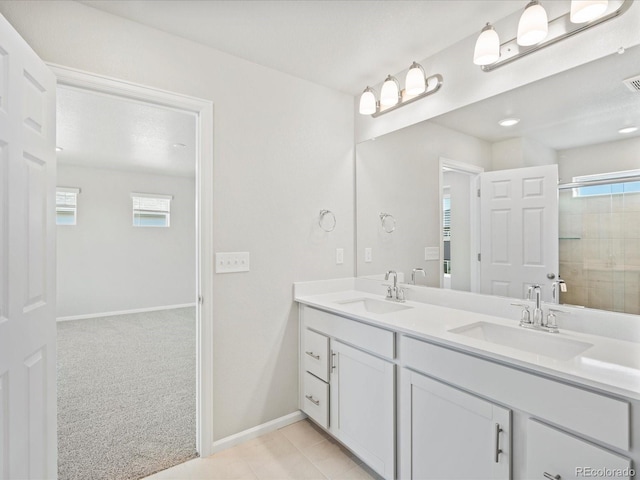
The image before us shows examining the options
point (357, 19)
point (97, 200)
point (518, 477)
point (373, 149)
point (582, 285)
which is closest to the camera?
point (518, 477)

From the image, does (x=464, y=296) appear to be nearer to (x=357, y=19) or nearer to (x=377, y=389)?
(x=377, y=389)

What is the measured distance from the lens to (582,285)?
1464mm

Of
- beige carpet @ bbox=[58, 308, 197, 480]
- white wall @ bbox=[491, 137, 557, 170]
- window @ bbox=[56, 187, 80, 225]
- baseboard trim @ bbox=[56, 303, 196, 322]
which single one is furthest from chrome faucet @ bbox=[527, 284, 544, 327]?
window @ bbox=[56, 187, 80, 225]

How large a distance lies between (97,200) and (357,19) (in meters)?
5.31

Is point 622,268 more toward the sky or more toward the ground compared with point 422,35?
more toward the ground

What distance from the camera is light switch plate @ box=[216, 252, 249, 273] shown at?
201 centimetres

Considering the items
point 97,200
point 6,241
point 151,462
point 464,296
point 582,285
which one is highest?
point 97,200

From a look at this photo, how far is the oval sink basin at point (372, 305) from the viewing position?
214 centimetres

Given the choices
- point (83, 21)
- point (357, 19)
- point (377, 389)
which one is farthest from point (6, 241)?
point (357, 19)

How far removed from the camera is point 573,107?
59.0 inches

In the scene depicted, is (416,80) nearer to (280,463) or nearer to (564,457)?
(564,457)

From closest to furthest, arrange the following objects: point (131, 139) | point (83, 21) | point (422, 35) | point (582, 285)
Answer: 1. point (582, 285)
2. point (83, 21)
3. point (422, 35)
4. point (131, 139)

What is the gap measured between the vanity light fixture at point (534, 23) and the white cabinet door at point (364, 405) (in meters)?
1.61

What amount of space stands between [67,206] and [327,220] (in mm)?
4816
